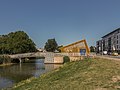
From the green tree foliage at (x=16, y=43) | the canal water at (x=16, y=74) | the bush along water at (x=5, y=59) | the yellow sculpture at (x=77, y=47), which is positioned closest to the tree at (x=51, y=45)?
the green tree foliage at (x=16, y=43)

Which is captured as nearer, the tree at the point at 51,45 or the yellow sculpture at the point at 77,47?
the yellow sculpture at the point at 77,47

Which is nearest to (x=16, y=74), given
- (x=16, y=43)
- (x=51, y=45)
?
(x=16, y=43)

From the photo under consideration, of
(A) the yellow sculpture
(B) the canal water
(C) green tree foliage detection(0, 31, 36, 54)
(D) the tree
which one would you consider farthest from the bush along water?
(D) the tree

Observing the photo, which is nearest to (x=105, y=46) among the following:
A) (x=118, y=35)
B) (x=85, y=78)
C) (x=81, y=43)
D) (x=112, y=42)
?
(x=112, y=42)

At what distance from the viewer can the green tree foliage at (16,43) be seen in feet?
333

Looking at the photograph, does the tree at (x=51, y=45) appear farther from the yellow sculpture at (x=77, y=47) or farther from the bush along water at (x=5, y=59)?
the yellow sculpture at (x=77, y=47)

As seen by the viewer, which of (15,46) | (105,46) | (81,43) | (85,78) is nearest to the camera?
(85,78)

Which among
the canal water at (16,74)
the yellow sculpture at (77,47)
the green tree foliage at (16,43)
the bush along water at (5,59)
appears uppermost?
the green tree foliage at (16,43)

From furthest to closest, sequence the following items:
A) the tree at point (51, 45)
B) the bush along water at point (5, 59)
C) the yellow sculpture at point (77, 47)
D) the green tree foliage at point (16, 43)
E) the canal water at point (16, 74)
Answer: the tree at point (51, 45)
the green tree foliage at point (16, 43)
the bush along water at point (5, 59)
the yellow sculpture at point (77, 47)
the canal water at point (16, 74)

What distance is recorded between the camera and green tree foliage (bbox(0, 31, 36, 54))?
102 metres

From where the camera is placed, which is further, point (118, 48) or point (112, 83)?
point (118, 48)

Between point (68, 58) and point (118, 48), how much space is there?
205ft

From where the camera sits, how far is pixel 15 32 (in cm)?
11188

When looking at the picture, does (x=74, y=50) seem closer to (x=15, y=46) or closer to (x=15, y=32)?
(x=15, y=46)
